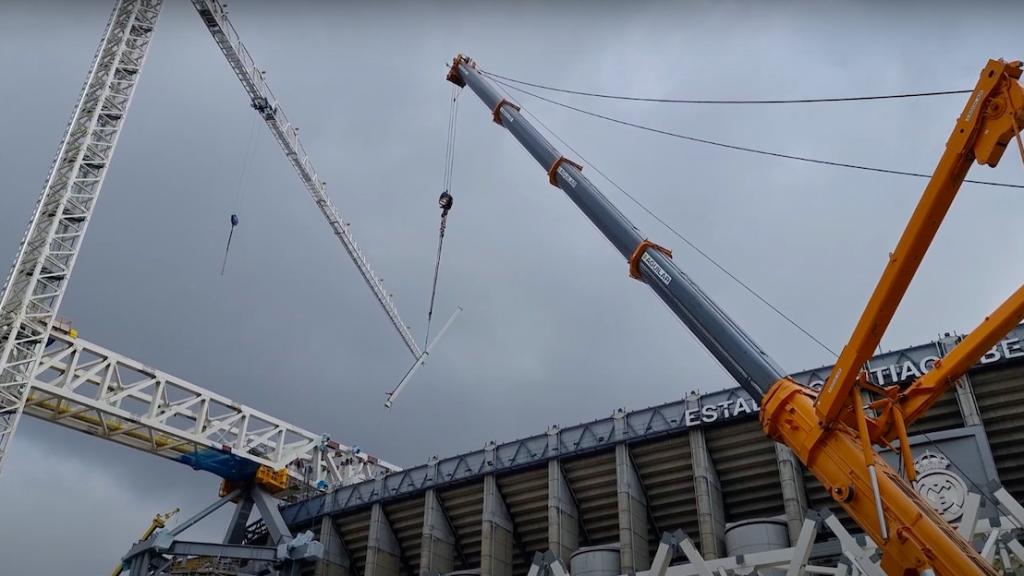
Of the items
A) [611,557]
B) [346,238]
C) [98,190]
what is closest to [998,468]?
[611,557]

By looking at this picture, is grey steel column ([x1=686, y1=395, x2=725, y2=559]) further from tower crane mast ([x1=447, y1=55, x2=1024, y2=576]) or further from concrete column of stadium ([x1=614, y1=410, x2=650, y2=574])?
tower crane mast ([x1=447, y1=55, x2=1024, y2=576])

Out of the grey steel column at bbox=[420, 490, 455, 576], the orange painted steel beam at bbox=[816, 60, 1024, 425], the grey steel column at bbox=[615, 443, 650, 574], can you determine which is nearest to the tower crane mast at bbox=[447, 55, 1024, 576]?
the orange painted steel beam at bbox=[816, 60, 1024, 425]

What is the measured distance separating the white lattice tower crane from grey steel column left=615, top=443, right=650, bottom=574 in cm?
3119

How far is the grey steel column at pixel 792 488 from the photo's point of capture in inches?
1613

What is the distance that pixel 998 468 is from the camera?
132ft

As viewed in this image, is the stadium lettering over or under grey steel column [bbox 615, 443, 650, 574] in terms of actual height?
over

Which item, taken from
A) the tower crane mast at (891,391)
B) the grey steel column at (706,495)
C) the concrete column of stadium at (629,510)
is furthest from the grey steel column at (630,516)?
the tower crane mast at (891,391)

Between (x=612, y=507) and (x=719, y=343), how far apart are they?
91.7ft

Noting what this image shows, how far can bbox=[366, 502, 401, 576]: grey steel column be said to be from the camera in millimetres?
56800

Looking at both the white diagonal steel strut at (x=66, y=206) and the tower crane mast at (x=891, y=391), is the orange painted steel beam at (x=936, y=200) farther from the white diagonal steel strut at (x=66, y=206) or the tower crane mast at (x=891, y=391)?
the white diagonal steel strut at (x=66, y=206)

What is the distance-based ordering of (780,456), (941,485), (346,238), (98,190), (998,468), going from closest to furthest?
(941,485), (998,468), (780,456), (98,190), (346,238)

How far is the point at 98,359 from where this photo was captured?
5544 cm

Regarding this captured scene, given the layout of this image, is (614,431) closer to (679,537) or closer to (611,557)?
(611,557)

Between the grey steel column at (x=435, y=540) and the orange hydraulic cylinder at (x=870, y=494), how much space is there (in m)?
35.3
